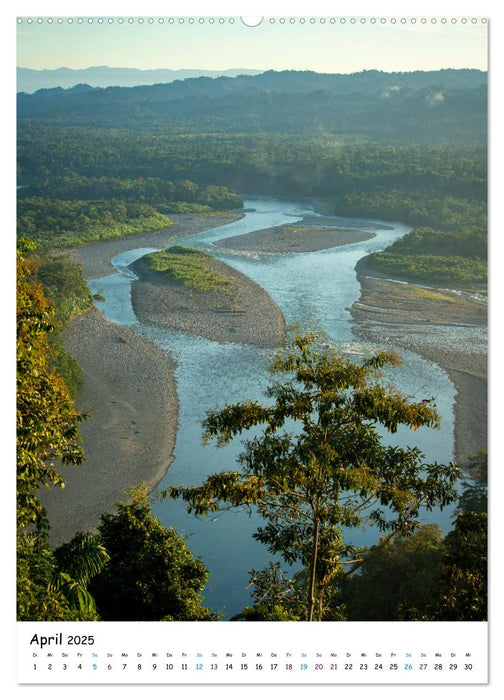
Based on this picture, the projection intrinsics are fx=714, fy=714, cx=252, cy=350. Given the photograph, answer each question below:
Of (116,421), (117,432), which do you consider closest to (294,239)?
(116,421)

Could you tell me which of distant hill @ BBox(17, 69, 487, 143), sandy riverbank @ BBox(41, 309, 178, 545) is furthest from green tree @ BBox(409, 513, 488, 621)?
sandy riverbank @ BBox(41, 309, 178, 545)

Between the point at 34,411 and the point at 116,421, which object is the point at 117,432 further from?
the point at 34,411

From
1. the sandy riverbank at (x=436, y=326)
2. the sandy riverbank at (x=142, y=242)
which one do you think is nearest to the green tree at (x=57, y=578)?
the sandy riverbank at (x=436, y=326)

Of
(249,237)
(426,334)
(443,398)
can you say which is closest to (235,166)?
(249,237)

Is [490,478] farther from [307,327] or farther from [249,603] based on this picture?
[307,327]
